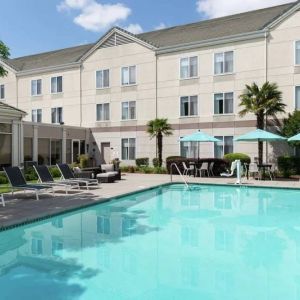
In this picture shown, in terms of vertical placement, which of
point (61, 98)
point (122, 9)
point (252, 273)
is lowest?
point (252, 273)

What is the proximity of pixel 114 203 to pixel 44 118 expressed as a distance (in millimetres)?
23284

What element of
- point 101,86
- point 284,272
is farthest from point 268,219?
point 101,86

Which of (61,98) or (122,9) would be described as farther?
(61,98)

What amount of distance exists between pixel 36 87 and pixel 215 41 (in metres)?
18.2

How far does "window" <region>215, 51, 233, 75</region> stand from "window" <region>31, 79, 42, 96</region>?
1763cm

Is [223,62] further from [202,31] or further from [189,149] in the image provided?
[189,149]

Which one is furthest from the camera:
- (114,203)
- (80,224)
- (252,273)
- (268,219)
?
(114,203)

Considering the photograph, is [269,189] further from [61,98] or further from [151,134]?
[61,98]

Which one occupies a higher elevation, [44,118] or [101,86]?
[101,86]

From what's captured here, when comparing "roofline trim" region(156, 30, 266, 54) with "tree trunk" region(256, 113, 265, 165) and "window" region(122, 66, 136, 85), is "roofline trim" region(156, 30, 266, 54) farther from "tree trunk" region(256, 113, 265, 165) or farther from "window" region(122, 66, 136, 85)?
"tree trunk" region(256, 113, 265, 165)

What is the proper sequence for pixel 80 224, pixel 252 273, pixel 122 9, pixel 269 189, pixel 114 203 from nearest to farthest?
1. pixel 252 273
2. pixel 80 224
3. pixel 114 203
4. pixel 269 189
5. pixel 122 9

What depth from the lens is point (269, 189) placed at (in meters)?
18.2

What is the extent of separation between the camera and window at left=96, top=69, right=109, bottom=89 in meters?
32.0

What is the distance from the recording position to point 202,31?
2958 cm
